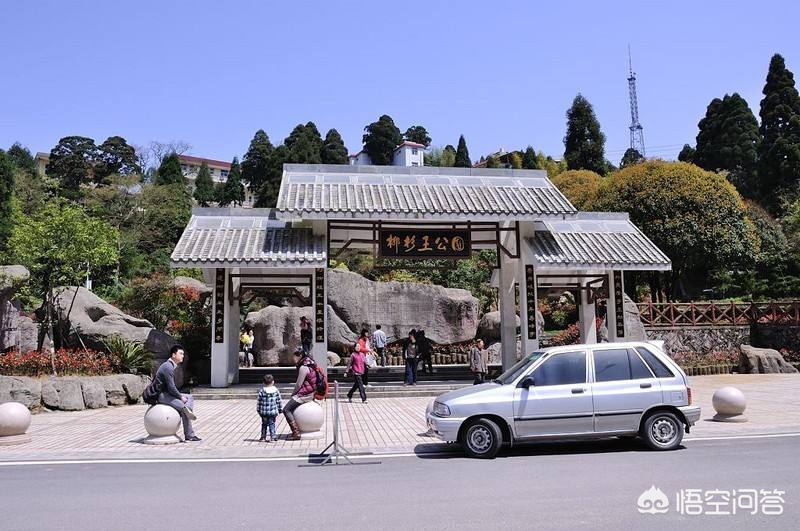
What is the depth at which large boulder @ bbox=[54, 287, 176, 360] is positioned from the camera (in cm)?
1758

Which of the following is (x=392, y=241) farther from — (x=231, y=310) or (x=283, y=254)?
(x=231, y=310)

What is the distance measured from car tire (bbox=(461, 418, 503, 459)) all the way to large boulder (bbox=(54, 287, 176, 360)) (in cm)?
1178

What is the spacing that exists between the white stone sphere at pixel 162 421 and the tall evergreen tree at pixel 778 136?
4463 centimetres

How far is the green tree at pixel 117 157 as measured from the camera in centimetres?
6129

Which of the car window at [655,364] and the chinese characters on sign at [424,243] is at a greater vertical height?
the chinese characters on sign at [424,243]

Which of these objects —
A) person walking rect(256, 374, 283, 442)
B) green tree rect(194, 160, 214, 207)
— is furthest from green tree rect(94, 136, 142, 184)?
person walking rect(256, 374, 283, 442)

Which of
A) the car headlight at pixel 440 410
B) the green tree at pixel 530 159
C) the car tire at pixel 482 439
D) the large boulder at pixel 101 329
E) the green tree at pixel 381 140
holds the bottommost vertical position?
the car tire at pixel 482 439

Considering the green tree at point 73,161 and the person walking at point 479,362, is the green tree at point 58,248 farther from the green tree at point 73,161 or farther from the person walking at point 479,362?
the green tree at point 73,161

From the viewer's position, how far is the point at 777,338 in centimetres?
2472

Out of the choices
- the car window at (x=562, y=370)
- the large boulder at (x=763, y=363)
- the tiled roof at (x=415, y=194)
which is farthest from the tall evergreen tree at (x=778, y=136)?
the car window at (x=562, y=370)

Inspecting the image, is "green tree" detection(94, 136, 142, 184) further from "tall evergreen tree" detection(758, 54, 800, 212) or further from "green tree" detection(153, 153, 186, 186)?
"tall evergreen tree" detection(758, 54, 800, 212)

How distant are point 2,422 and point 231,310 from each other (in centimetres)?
833

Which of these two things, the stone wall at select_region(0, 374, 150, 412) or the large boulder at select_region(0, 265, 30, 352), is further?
the large boulder at select_region(0, 265, 30, 352)

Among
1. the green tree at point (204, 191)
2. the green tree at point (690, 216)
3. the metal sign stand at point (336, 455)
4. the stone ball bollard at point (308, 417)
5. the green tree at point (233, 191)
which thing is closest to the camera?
the metal sign stand at point (336, 455)
